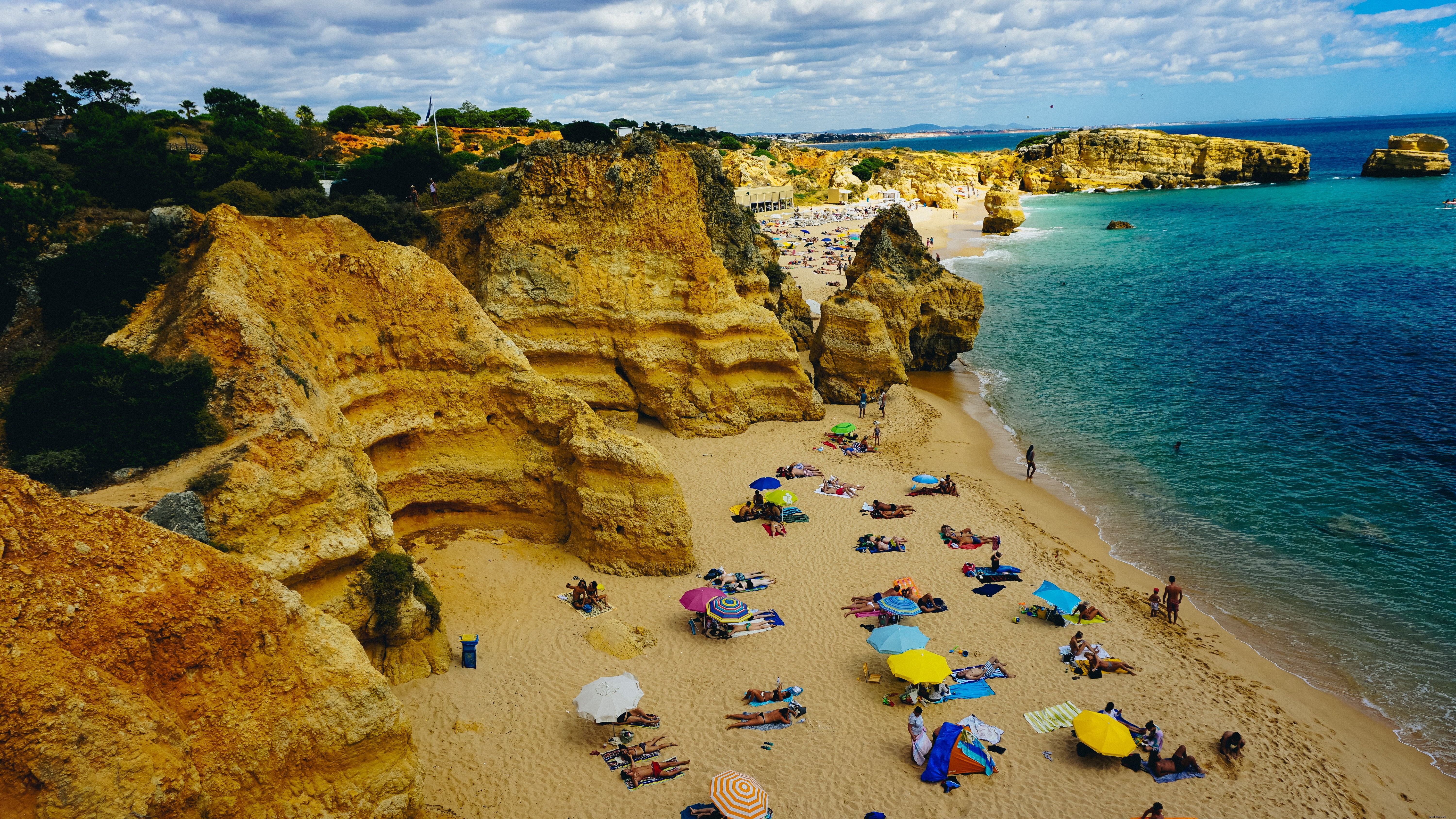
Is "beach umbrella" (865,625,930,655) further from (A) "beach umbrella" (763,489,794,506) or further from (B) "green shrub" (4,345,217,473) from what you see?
(B) "green shrub" (4,345,217,473)

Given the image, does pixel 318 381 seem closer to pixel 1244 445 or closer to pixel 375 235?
pixel 375 235

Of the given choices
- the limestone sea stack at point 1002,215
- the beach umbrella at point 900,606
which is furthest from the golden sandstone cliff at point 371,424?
the limestone sea stack at point 1002,215

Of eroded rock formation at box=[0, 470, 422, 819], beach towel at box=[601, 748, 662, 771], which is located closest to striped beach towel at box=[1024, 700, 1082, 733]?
beach towel at box=[601, 748, 662, 771]

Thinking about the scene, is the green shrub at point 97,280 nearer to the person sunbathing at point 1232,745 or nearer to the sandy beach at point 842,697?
the sandy beach at point 842,697

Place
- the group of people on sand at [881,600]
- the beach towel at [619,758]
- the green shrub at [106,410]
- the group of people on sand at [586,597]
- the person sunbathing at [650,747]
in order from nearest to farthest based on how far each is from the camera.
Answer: the green shrub at [106,410], the beach towel at [619,758], the person sunbathing at [650,747], the group of people on sand at [586,597], the group of people on sand at [881,600]

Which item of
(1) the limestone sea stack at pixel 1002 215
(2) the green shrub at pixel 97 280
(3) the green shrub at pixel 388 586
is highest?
(1) the limestone sea stack at pixel 1002 215
